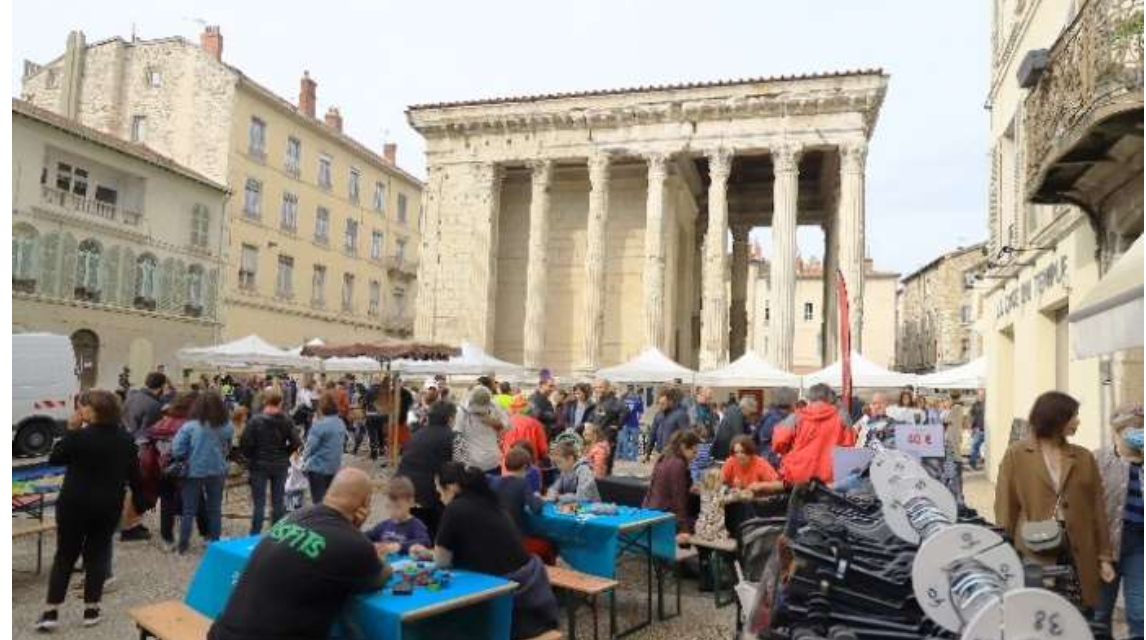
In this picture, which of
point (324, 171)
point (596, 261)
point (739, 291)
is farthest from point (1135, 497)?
point (324, 171)

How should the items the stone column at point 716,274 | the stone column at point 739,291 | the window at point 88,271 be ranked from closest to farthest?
the window at point 88,271
the stone column at point 716,274
the stone column at point 739,291

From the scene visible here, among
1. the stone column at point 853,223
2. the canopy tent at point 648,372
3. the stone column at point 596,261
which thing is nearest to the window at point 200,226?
the stone column at point 596,261

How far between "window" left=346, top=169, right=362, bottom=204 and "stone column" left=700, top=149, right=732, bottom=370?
1894 centimetres

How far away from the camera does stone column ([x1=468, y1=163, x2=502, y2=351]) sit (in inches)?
1066

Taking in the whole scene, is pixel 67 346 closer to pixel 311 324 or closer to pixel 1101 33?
pixel 1101 33

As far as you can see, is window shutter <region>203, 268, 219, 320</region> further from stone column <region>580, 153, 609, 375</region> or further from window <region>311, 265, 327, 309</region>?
stone column <region>580, 153, 609, 375</region>

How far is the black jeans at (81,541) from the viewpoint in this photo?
5109 mm

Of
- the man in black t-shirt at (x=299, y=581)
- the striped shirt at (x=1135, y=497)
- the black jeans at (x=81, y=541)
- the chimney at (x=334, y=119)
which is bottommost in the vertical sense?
the black jeans at (x=81, y=541)

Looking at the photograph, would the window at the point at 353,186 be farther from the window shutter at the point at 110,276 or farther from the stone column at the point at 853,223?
the stone column at the point at 853,223

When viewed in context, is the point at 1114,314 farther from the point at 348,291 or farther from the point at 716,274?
the point at 348,291

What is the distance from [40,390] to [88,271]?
10637mm

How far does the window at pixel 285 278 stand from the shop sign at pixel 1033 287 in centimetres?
2723

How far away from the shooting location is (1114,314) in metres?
3.48

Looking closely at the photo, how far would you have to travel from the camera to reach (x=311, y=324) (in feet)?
116
